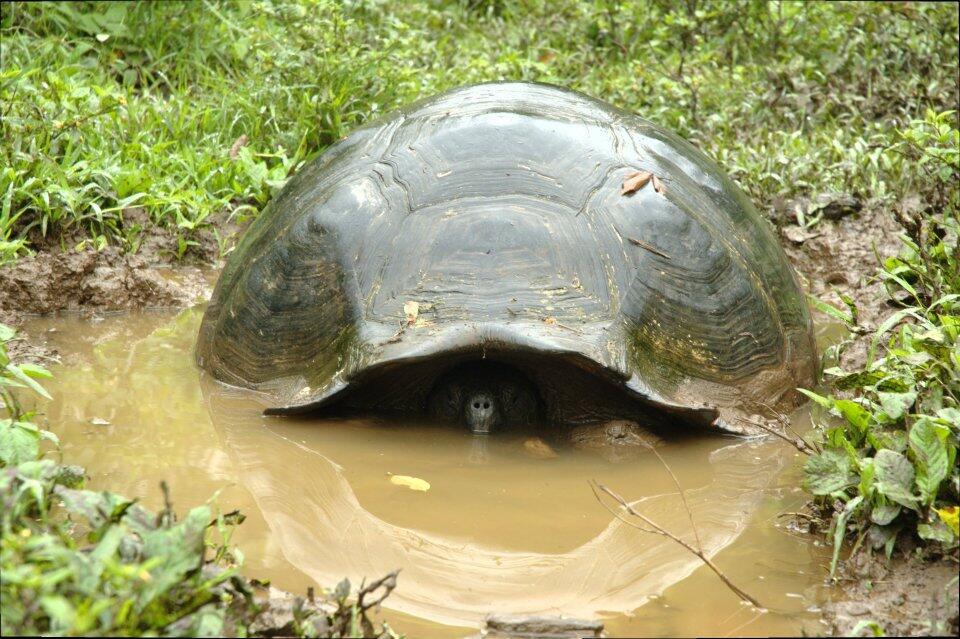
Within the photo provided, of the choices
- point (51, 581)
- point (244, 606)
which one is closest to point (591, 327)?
point (244, 606)

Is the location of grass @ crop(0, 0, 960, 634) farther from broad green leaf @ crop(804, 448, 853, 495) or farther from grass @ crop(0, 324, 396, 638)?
grass @ crop(0, 324, 396, 638)

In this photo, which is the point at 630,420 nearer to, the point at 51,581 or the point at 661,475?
the point at 661,475

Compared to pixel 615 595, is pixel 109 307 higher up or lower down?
lower down

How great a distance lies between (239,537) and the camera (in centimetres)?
272

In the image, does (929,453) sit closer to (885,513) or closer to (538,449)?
(885,513)

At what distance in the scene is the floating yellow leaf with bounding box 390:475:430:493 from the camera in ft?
10.2

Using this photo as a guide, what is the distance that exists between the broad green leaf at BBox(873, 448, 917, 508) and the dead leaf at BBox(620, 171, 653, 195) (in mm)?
1300

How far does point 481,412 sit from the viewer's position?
3.50 m

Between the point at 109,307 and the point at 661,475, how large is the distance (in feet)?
8.11

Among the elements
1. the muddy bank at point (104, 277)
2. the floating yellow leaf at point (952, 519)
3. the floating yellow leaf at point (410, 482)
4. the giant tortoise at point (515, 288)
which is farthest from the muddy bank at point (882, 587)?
the muddy bank at point (104, 277)

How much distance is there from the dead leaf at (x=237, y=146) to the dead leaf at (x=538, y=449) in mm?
2572

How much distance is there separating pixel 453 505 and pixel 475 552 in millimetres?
284

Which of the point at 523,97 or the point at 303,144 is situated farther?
the point at 303,144

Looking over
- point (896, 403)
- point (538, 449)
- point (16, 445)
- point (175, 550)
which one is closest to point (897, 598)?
point (896, 403)
